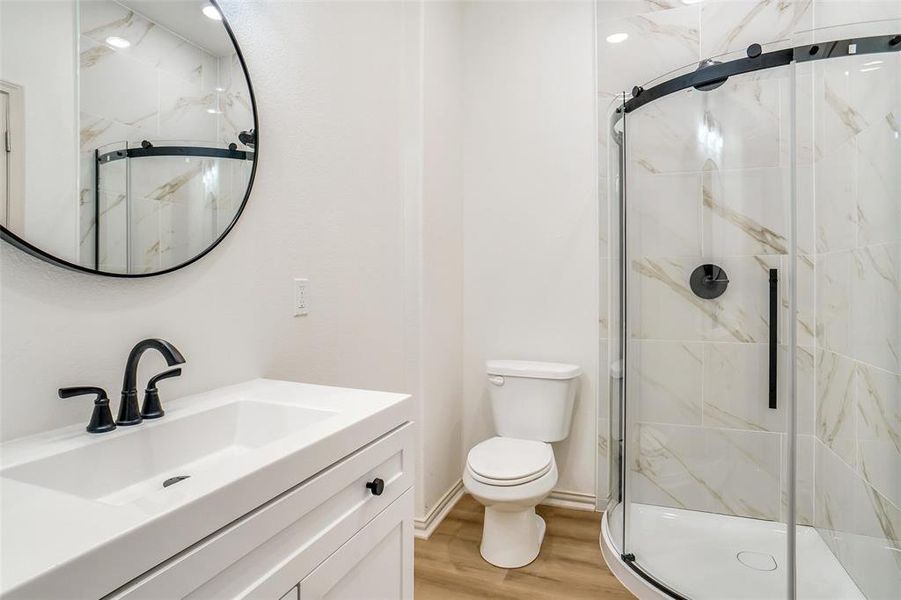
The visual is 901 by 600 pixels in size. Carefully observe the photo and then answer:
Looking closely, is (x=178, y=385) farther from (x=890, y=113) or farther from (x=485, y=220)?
(x=890, y=113)

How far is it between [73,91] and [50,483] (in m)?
0.72

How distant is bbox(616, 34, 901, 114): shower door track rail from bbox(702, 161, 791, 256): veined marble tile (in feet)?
1.01

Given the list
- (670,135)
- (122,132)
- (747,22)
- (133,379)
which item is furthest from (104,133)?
(747,22)

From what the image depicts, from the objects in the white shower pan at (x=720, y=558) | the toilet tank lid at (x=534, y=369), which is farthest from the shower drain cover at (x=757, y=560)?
the toilet tank lid at (x=534, y=369)

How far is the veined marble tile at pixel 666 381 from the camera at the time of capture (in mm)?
1887

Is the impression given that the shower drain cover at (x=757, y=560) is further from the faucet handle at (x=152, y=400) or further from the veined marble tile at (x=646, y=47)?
→ the veined marble tile at (x=646, y=47)

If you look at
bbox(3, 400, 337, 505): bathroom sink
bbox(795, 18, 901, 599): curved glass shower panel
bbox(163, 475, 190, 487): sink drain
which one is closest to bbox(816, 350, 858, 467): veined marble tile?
bbox(795, 18, 901, 599): curved glass shower panel

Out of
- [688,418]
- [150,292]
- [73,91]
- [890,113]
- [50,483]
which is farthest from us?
[688,418]

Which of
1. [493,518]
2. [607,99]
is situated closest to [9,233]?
[493,518]

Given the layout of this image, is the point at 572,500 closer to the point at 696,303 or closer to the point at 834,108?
the point at 696,303

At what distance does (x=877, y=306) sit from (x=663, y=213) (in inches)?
28.7

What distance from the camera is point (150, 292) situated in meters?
Answer: 1.09

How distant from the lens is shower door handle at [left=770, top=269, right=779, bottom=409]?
66.2 inches

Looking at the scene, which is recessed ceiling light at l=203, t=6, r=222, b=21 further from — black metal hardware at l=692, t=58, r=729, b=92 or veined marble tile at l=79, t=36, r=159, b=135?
black metal hardware at l=692, t=58, r=729, b=92
